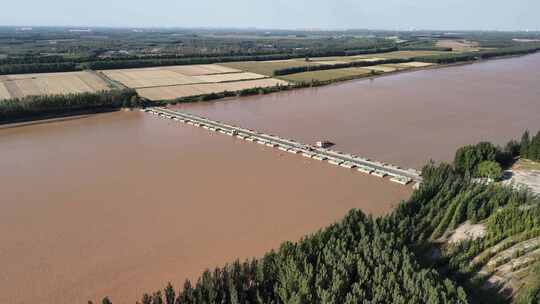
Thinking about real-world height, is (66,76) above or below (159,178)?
above

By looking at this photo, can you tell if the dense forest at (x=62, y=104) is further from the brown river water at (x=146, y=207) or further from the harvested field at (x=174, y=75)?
the harvested field at (x=174, y=75)

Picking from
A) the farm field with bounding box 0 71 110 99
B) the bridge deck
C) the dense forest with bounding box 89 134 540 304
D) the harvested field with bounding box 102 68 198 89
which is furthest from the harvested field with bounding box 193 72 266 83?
the dense forest with bounding box 89 134 540 304

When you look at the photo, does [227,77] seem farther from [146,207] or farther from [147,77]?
[146,207]

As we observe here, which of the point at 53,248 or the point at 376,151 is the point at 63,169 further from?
the point at 376,151

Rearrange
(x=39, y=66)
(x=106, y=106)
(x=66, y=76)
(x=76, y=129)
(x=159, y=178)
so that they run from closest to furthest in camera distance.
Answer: (x=159, y=178)
(x=76, y=129)
(x=106, y=106)
(x=66, y=76)
(x=39, y=66)

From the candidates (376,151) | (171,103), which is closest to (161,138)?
(171,103)
